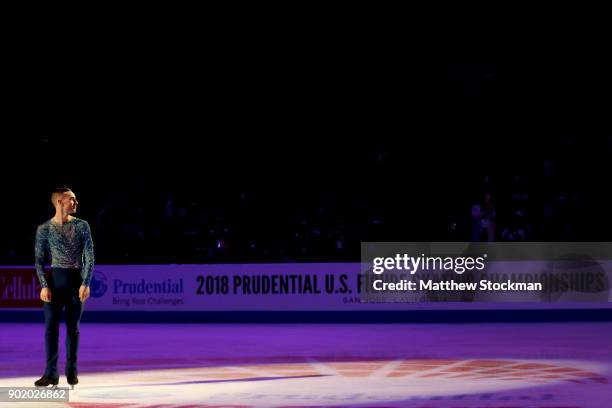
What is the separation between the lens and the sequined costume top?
9.84m

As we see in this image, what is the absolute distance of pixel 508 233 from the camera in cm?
2469

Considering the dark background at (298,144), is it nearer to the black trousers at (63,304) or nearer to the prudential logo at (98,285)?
the prudential logo at (98,285)

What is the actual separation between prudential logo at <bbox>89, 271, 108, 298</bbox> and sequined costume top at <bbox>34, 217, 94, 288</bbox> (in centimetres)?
1328

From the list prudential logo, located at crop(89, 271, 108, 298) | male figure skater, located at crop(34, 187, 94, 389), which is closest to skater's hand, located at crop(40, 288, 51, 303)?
male figure skater, located at crop(34, 187, 94, 389)

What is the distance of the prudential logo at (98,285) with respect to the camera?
23094mm

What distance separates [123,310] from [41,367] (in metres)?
9.37

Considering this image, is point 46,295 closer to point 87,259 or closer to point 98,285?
point 87,259

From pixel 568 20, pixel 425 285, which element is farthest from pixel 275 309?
pixel 568 20

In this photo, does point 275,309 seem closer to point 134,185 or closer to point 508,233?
point 508,233

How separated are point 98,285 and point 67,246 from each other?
44.5 feet

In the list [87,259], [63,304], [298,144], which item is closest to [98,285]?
[298,144]

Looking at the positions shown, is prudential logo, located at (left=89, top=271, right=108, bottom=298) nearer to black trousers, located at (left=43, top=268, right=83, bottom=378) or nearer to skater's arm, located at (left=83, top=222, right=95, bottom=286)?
black trousers, located at (left=43, top=268, right=83, bottom=378)

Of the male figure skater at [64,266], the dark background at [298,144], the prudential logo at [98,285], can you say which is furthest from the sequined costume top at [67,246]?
the dark background at [298,144]

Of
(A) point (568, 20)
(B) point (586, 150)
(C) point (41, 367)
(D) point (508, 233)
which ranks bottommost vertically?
(C) point (41, 367)
